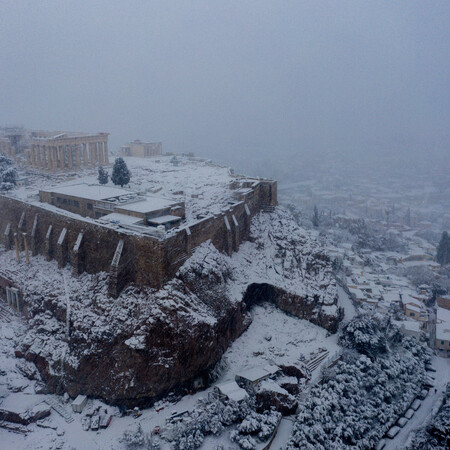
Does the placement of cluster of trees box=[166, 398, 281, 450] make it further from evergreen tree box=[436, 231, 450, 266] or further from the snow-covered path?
evergreen tree box=[436, 231, 450, 266]

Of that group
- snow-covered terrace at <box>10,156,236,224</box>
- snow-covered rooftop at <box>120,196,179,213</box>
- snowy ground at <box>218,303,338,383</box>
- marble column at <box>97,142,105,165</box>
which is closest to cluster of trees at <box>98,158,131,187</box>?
snow-covered terrace at <box>10,156,236,224</box>

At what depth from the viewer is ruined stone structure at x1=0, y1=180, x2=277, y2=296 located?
26766 millimetres

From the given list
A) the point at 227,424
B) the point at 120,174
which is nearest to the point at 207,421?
the point at 227,424

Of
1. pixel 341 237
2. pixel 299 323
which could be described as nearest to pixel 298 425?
pixel 299 323

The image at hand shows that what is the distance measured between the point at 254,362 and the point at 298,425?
621cm

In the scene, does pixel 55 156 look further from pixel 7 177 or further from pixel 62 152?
pixel 7 177

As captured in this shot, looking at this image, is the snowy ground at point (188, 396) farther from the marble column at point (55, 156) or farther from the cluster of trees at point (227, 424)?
the marble column at point (55, 156)

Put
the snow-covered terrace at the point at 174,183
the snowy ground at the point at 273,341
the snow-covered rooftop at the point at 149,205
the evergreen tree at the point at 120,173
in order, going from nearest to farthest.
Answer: the snowy ground at the point at 273,341 < the snow-covered rooftop at the point at 149,205 < the snow-covered terrace at the point at 174,183 < the evergreen tree at the point at 120,173

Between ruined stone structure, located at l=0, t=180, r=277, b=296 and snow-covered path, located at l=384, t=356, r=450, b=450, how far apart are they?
18.0 metres

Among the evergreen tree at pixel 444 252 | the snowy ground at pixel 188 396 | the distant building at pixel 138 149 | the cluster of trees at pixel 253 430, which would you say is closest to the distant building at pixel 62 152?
the distant building at pixel 138 149

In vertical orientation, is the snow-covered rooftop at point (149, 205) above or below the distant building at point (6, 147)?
below

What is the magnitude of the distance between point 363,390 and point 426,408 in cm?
497

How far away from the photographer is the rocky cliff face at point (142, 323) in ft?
81.6

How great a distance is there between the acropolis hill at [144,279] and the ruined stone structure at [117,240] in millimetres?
89
